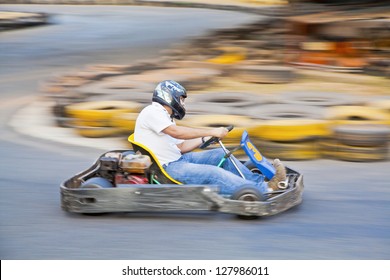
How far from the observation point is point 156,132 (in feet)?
22.3

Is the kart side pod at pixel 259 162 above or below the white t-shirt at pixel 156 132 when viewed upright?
below

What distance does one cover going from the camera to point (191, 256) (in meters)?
6.06

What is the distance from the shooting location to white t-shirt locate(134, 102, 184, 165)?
6.77m

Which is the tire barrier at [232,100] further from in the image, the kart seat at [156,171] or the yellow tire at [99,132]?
the kart seat at [156,171]

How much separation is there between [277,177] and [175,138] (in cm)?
89

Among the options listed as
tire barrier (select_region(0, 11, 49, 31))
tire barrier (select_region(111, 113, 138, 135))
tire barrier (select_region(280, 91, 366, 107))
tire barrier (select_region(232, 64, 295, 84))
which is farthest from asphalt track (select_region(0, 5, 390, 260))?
tire barrier (select_region(0, 11, 49, 31))

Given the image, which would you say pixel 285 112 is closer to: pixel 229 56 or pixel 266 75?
pixel 266 75

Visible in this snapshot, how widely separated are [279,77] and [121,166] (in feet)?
22.9

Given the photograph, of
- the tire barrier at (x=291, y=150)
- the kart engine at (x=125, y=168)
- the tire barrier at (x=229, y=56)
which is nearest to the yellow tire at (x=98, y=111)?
the tire barrier at (x=291, y=150)

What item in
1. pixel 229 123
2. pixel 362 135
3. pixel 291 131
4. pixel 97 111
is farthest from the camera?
pixel 97 111

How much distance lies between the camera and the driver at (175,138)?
6.79 m

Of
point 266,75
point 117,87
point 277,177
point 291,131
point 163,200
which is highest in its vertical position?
point 266,75

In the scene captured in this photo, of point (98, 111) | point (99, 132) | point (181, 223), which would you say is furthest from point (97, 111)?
point (181, 223)
